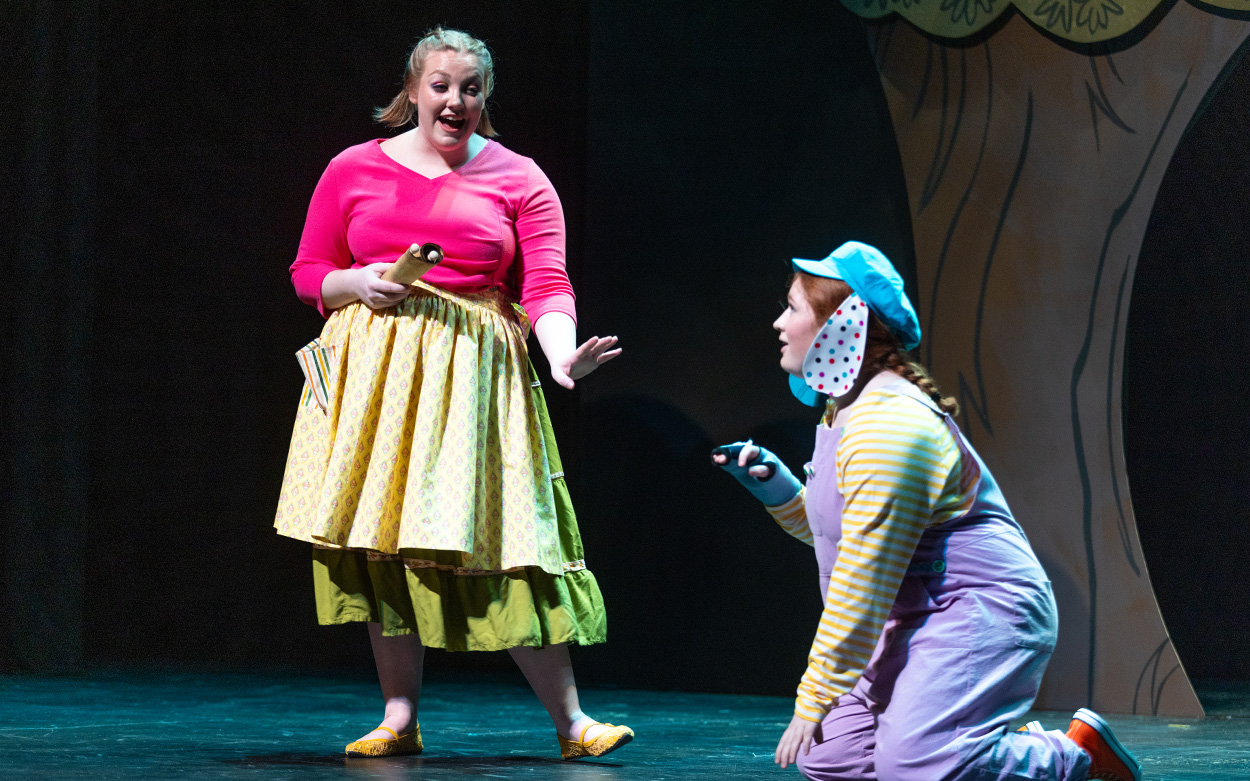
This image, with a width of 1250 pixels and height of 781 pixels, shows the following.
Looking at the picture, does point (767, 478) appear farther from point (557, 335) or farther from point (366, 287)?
point (366, 287)

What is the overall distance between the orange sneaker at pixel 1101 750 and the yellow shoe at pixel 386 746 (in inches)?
46.3

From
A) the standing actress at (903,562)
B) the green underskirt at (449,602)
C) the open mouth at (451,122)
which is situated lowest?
the green underskirt at (449,602)

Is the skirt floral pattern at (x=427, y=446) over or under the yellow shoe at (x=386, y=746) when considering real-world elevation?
over

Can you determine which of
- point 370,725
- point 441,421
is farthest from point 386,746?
point 370,725

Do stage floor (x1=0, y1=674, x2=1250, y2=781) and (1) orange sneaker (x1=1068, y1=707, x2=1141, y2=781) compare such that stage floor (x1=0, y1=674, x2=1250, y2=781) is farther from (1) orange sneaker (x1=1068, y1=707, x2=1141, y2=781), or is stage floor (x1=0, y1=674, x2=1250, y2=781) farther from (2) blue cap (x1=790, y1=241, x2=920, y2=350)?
(2) blue cap (x1=790, y1=241, x2=920, y2=350)

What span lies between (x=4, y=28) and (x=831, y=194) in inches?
104

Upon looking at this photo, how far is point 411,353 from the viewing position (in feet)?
7.79

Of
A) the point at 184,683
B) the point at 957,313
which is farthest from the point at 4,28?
the point at 957,313

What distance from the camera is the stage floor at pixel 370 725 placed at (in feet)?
7.36

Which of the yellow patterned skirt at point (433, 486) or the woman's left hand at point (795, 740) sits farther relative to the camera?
the yellow patterned skirt at point (433, 486)

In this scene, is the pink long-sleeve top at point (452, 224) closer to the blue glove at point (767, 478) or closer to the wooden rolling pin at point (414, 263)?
the wooden rolling pin at point (414, 263)

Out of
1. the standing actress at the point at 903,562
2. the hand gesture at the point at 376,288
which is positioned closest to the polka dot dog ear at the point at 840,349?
the standing actress at the point at 903,562

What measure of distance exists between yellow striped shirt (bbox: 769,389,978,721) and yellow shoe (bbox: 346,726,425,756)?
3.43 feet

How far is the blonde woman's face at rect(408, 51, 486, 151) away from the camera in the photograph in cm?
244
